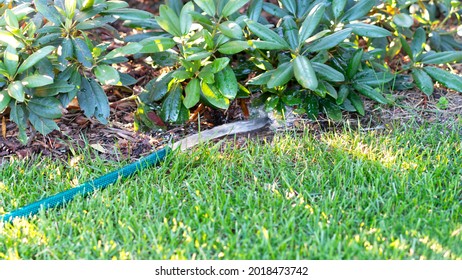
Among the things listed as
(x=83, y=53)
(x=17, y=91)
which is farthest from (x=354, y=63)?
(x=17, y=91)

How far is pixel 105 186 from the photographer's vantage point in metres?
3.07

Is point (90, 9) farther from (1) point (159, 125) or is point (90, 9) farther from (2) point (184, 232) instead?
(2) point (184, 232)

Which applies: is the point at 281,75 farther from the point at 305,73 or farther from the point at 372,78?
the point at 372,78

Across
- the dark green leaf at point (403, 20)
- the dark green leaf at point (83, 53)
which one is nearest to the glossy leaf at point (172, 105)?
the dark green leaf at point (83, 53)

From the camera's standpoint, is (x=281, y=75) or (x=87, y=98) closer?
(x=281, y=75)

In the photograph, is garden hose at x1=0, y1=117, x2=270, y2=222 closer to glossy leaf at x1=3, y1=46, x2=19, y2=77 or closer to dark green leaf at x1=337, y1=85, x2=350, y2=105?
dark green leaf at x1=337, y1=85, x2=350, y2=105

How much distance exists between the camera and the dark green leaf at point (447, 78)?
359cm

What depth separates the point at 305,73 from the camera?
3.14 meters

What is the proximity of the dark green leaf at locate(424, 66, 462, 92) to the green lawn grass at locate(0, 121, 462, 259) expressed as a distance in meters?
0.27

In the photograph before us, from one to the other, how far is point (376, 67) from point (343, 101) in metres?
0.41

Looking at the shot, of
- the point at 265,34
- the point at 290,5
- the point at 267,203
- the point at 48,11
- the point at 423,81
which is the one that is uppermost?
the point at 48,11

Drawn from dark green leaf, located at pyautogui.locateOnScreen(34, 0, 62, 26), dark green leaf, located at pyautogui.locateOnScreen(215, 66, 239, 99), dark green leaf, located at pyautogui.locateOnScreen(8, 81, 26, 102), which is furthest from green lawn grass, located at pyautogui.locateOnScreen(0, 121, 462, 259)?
dark green leaf, located at pyautogui.locateOnScreen(34, 0, 62, 26)

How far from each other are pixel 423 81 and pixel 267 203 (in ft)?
4.60

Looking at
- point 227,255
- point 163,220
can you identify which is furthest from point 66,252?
point 227,255
